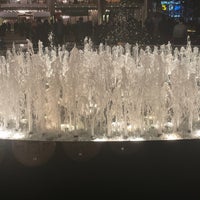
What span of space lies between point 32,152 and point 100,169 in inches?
31.7

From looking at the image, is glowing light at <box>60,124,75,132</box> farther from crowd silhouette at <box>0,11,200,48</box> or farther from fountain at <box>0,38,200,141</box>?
crowd silhouette at <box>0,11,200,48</box>

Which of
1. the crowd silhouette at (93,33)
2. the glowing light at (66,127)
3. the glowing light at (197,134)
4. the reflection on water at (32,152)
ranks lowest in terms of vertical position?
the glowing light at (197,134)

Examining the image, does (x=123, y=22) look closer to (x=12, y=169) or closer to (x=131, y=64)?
(x=131, y=64)

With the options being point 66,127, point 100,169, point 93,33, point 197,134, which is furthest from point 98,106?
point 93,33

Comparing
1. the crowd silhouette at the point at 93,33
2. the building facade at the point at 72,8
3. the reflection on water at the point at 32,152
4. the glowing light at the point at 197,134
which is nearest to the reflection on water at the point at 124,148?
the reflection on water at the point at 32,152

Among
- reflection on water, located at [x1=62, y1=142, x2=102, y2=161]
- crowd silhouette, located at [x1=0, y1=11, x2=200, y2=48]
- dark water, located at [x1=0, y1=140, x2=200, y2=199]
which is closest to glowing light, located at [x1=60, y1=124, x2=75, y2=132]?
dark water, located at [x1=0, y1=140, x2=200, y2=199]

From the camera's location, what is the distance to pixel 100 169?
5332 mm

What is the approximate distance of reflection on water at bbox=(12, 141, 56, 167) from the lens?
5.23m

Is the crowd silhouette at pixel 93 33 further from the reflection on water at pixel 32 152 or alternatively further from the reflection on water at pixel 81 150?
the reflection on water at pixel 81 150

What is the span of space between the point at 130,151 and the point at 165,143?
407 millimetres

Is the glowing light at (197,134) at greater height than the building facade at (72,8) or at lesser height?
lesser

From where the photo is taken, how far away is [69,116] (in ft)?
23.4

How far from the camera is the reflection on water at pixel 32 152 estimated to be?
523 cm

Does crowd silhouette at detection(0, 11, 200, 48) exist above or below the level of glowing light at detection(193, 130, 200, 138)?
above
